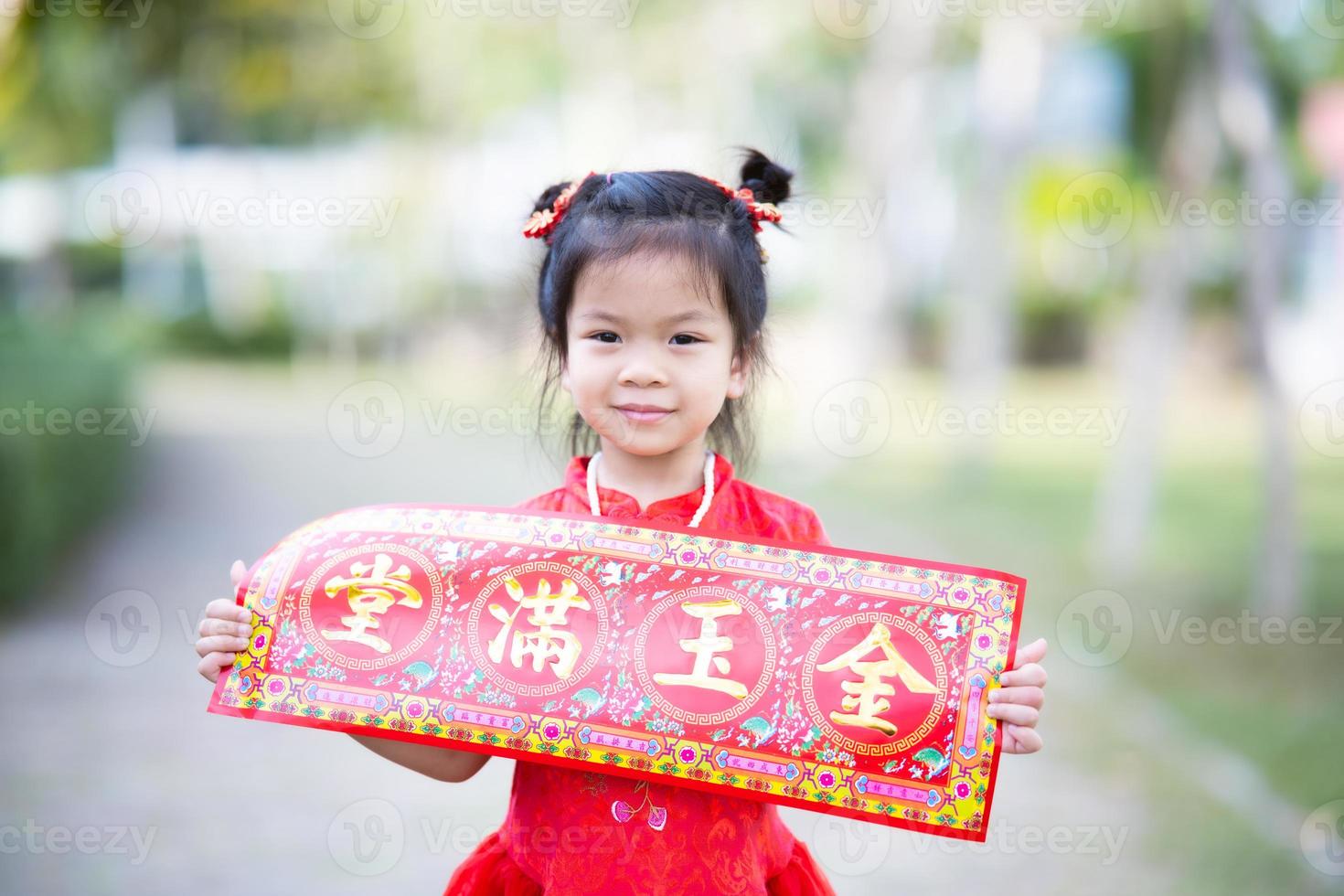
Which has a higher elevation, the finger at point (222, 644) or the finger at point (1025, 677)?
the finger at point (1025, 677)

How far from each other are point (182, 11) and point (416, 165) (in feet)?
40.3

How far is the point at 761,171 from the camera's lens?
205cm

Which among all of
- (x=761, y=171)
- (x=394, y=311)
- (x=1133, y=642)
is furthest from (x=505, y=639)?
(x=394, y=311)

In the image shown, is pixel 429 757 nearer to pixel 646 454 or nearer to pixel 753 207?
pixel 646 454

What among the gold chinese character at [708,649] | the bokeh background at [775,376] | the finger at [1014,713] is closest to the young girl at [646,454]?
the finger at [1014,713]

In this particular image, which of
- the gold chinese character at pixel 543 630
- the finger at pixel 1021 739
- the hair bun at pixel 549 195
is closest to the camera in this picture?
the finger at pixel 1021 739

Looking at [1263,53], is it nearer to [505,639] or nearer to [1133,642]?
[1133,642]

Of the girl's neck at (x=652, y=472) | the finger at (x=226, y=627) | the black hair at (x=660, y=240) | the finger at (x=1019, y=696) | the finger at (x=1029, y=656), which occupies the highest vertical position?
the black hair at (x=660, y=240)

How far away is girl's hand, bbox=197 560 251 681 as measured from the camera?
1818 mm

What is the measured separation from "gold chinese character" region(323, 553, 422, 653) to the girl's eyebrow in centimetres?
49

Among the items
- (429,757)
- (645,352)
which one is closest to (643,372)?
(645,352)

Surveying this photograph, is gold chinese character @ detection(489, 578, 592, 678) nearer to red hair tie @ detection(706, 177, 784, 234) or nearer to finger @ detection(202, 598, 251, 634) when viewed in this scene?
finger @ detection(202, 598, 251, 634)

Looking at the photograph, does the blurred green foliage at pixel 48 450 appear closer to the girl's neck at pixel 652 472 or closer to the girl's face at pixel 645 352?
the girl's neck at pixel 652 472

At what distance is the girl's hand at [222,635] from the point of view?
1.82 meters
